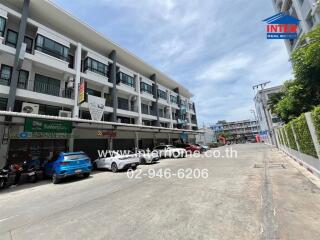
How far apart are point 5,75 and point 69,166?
10761 millimetres

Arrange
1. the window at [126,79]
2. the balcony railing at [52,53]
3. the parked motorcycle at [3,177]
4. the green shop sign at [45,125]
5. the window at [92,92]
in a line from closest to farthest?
1. the parked motorcycle at [3,177]
2. the green shop sign at [45,125]
3. the balcony railing at [52,53]
4. the window at [92,92]
5. the window at [126,79]

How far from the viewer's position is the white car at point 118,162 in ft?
43.2

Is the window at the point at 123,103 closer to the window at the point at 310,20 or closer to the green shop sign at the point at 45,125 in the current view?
the green shop sign at the point at 45,125

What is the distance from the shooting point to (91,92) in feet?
73.2

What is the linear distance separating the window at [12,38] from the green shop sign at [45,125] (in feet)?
27.1

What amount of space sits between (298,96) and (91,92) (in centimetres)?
2072

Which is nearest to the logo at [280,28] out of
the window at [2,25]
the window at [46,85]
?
the window at [46,85]

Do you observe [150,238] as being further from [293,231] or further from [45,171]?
[45,171]

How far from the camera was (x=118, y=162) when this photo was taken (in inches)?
520

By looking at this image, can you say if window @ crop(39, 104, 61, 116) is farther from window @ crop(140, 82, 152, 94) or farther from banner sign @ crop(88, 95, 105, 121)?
window @ crop(140, 82, 152, 94)

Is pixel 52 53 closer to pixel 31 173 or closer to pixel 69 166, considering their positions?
pixel 31 173

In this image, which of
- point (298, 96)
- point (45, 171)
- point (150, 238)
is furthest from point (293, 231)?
point (45, 171)

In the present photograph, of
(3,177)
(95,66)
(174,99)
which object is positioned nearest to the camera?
(3,177)

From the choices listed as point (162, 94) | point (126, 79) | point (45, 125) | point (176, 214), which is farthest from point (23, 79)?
point (162, 94)
